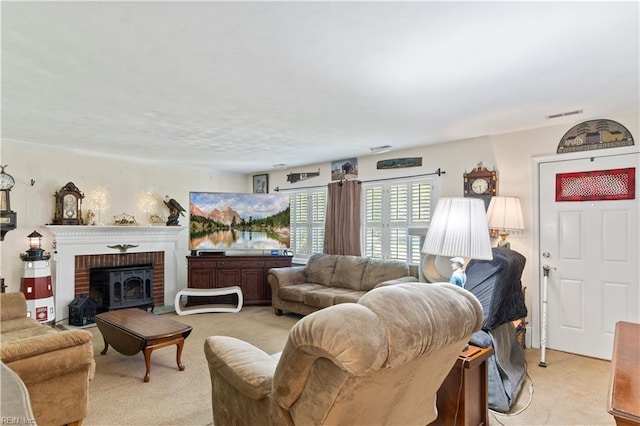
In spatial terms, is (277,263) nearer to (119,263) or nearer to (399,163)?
(119,263)

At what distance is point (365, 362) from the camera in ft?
3.65

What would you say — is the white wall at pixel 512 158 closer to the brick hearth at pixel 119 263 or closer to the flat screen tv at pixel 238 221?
the flat screen tv at pixel 238 221

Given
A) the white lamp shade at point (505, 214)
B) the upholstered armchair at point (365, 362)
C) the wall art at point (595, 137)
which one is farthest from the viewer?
the white lamp shade at point (505, 214)

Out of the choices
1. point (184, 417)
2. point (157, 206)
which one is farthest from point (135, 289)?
point (184, 417)

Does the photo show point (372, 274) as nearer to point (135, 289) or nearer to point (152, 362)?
point (152, 362)

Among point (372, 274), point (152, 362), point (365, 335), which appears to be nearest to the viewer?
point (365, 335)

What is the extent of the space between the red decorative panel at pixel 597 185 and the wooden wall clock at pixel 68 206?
Result: 19.6 feet

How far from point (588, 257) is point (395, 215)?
2.30 meters

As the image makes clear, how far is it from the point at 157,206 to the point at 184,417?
13.9 ft

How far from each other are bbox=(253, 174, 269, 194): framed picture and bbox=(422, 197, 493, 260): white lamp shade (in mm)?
5190

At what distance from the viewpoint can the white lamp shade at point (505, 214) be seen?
3814mm

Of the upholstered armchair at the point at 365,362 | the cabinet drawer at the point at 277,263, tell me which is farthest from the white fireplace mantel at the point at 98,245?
the upholstered armchair at the point at 365,362

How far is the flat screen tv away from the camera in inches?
231

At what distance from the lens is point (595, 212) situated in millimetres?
3598
